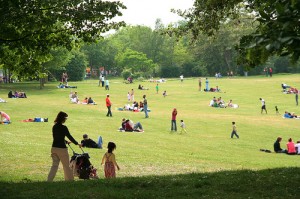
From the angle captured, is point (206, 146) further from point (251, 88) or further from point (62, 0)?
point (251, 88)

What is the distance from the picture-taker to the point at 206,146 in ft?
79.2

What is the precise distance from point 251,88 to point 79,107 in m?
31.0

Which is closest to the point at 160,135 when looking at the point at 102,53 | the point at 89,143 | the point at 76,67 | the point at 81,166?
the point at 89,143

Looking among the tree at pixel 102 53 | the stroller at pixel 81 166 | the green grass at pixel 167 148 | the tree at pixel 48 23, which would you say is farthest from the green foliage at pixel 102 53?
the stroller at pixel 81 166

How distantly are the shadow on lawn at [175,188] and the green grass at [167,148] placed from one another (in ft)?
0.07

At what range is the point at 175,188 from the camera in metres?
9.40

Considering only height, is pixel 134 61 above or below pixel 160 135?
above

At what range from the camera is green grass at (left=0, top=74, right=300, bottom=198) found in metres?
9.50

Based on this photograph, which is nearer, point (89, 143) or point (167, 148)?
point (89, 143)

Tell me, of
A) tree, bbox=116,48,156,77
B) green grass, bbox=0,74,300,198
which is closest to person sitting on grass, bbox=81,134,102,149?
green grass, bbox=0,74,300,198

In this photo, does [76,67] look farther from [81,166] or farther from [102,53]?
[81,166]

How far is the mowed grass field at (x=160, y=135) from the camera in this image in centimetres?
1717

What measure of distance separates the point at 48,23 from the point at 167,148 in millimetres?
10663

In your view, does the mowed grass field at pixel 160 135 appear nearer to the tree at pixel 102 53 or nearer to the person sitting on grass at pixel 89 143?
the person sitting on grass at pixel 89 143
